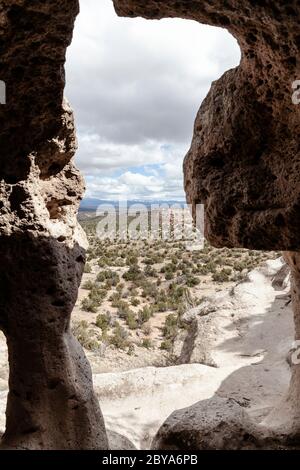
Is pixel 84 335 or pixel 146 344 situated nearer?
pixel 84 335

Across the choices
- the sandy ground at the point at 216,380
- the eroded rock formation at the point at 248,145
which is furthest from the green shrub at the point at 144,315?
the eroded rock formation at the point at 248,145

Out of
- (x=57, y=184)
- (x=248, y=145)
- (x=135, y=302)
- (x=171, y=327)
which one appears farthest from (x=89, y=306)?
(x=248, y=145)

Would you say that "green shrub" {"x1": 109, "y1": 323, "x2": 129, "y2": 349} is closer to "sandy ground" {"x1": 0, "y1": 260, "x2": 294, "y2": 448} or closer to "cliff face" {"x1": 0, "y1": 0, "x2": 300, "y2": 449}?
"sandy ground" {"x1": 0, "y1": 260, "x2": 294, "y2": 448}

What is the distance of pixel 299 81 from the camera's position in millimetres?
3414

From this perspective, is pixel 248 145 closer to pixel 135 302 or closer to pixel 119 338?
pixel 119 338

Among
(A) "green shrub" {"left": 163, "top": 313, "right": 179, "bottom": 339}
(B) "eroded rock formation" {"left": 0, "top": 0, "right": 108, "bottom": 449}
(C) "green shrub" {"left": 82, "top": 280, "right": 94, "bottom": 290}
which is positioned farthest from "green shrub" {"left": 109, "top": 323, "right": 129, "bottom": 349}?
(B) "eroded rock formation" {"left": 0, "top": 0, "right": 108, "bottom": 449}

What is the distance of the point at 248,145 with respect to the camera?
4.29 meters

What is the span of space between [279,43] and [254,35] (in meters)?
0.30

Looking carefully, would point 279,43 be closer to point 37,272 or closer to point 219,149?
point 219,149

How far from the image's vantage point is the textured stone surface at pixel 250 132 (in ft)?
10.9

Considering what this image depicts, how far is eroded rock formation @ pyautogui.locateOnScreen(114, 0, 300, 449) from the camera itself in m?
3.35

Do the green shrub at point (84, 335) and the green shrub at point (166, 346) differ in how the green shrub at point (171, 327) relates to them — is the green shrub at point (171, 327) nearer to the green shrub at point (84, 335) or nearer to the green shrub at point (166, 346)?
the green shrub at point (166, 346)

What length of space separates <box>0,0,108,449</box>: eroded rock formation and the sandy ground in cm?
204

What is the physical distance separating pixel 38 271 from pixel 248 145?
2.41 metres
